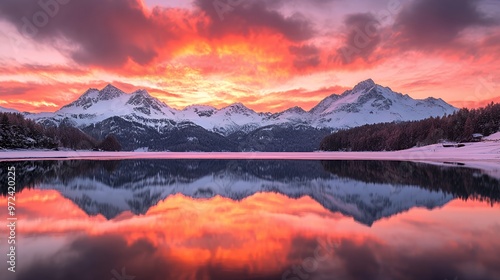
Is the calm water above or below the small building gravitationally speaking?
below

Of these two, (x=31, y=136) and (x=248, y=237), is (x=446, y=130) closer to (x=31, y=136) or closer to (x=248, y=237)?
(x=248, y=237)

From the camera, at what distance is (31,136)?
138 meters

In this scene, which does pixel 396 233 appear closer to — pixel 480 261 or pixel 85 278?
pixel 480 261

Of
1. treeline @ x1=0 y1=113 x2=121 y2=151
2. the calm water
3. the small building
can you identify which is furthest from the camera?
treeline @ x1=0 y1=113 x2=121 y2=151

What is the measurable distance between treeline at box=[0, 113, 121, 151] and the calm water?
4525 inches

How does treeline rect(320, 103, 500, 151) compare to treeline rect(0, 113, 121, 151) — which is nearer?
treeline rect(0, 113, 121, 151)

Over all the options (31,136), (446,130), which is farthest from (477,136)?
(31,136)

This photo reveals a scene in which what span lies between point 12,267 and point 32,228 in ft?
21.2

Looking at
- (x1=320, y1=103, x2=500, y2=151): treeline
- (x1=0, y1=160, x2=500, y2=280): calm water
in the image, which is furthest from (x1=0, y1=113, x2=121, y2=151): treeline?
(x1=320, y1=103, x2=500, y2=151): treeline

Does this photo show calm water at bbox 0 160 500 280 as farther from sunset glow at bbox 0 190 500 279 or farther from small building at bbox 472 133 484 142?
small building at bbox 472 133 484 142

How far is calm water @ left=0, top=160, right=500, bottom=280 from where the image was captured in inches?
442

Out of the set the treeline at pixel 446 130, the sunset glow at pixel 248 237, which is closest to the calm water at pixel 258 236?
the sunset glow at pixel 248 237

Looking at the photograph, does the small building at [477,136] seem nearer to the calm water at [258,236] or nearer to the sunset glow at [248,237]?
the calm water at [258,236]

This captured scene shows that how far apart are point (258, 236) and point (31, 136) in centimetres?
14845
